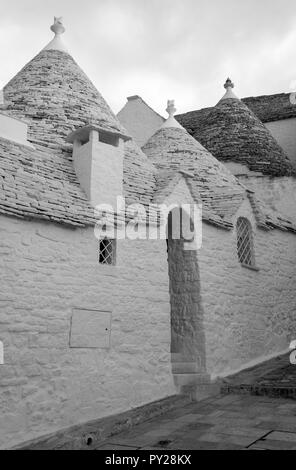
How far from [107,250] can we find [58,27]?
20.0 feet

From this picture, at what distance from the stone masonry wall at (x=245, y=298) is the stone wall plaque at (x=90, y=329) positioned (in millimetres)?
2120

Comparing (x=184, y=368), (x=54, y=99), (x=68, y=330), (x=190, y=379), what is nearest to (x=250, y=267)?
(x=184, y=368)

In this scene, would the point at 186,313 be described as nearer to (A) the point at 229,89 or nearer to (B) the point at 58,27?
(B) the point at 58,27

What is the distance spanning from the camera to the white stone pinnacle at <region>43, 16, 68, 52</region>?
412 inches

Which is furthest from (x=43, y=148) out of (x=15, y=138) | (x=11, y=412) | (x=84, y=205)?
(x=11, y=412)

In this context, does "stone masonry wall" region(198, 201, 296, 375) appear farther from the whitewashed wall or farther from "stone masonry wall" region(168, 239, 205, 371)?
the whitewashed wall

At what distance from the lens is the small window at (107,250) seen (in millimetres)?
7188

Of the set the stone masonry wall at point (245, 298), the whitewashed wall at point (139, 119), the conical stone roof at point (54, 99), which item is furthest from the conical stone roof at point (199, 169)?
the whitewashed wall at point (139, 119)

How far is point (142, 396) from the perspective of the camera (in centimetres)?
692

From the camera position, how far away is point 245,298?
9.05 metres

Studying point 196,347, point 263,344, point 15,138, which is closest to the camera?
point 15,138
